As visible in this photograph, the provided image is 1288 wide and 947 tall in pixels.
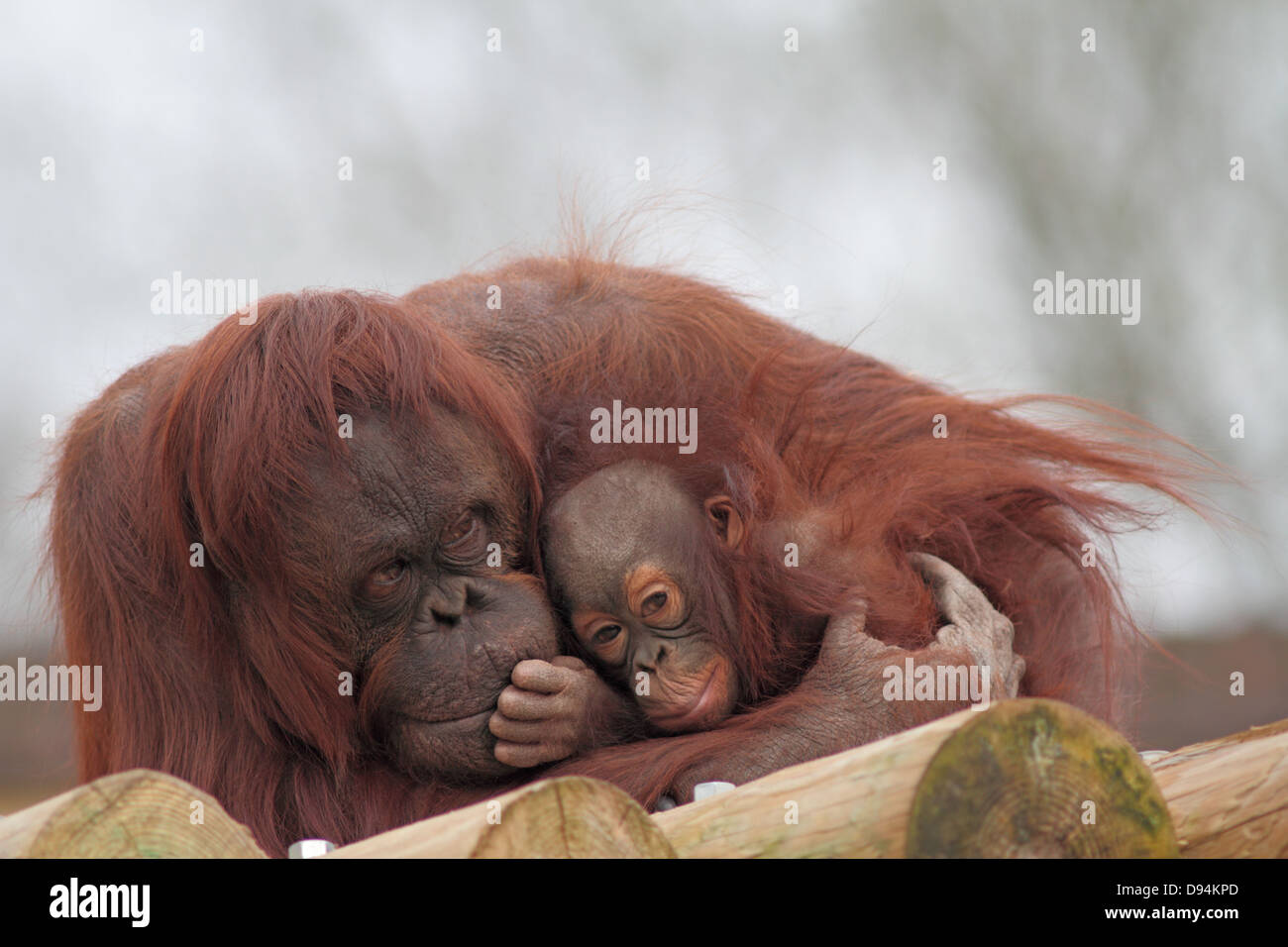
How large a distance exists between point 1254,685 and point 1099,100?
384cm

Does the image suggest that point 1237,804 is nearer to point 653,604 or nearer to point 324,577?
point 653,604

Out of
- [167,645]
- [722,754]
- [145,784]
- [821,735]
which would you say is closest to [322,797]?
[167,645]

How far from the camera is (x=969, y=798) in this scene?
1.57 m

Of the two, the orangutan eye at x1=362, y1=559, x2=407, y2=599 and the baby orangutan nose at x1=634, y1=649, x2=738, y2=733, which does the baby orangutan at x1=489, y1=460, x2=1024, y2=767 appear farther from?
the orangutan eye at x1=362, y1=559, x2=407, y2=599

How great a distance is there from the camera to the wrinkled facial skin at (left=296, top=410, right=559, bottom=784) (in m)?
2.63

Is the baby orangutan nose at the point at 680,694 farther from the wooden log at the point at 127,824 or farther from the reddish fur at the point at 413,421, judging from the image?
the wooden log at the point at 127,824

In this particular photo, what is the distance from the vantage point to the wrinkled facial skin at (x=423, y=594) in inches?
104

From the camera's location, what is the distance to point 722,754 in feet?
8.70

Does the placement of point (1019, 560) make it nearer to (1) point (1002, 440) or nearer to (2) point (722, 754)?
(1) point (1002, 440)

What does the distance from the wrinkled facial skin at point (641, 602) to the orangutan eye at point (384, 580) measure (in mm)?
303

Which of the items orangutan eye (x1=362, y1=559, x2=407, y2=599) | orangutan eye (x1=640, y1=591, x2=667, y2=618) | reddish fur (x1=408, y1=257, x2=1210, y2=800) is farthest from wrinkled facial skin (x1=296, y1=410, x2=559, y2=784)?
reddish fur (x1=408, y1=257, x2=1210, y2=800)

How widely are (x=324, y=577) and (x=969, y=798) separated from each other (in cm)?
142

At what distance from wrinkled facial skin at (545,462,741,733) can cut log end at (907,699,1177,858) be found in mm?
1176

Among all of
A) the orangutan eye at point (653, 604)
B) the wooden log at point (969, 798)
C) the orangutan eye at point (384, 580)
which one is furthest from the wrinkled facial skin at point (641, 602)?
the wooden log at point (969, 798)
